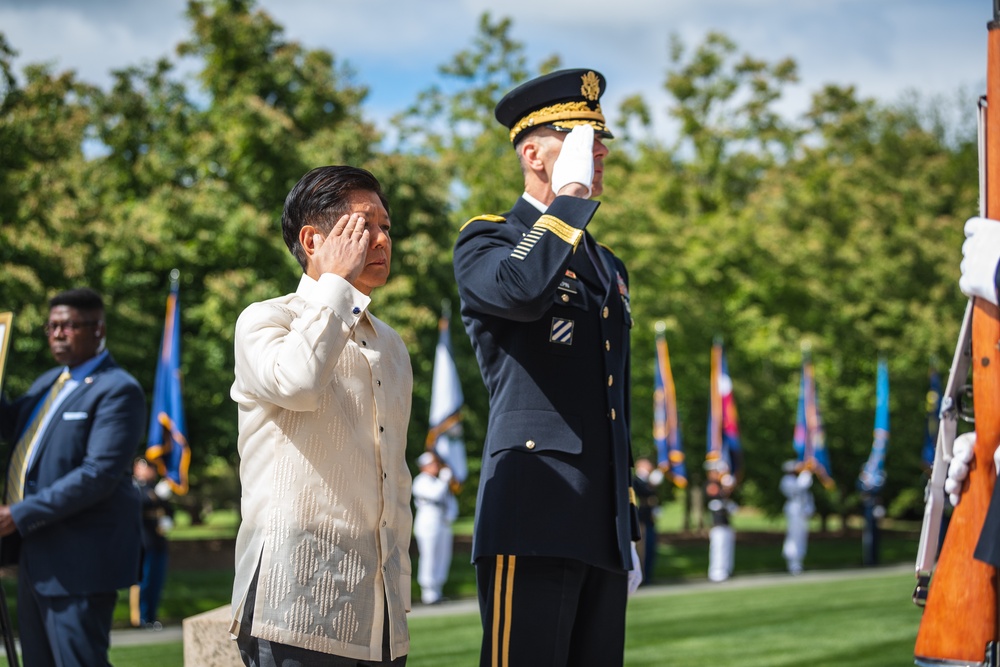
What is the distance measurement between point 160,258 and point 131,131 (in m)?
4.72

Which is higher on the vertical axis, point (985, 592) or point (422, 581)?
point (985, 592)

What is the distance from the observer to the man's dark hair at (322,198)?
3.49 m

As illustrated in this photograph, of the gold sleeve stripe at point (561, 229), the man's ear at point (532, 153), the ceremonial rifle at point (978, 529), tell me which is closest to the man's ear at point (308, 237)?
the gold sleeve stripe at point (561, 229)

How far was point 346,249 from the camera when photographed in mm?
3367

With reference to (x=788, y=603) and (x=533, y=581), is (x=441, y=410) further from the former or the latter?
(x=533, y=581)

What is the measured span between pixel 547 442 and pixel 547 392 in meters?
0.16

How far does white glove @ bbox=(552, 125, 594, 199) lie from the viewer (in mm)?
3916

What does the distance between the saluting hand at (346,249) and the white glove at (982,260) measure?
180cm

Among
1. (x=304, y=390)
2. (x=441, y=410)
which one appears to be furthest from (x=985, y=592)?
(x=441, y=410)

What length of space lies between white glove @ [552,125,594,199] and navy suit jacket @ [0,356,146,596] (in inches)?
107

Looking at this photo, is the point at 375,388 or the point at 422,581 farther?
the point at 422,581

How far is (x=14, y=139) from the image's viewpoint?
15023 millimetres

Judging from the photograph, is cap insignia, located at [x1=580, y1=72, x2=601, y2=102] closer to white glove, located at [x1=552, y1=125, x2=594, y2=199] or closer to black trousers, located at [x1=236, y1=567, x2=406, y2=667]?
white glove, located at [x1=552, y1=125, x2=594, y2=199]

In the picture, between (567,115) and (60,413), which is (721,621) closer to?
(60,413)
